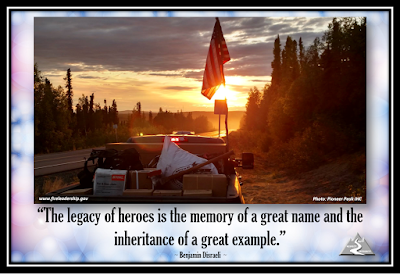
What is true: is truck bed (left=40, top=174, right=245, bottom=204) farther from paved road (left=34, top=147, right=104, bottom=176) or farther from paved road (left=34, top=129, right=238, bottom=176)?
paved road (left=34, top=147, right=104, bottom=176)

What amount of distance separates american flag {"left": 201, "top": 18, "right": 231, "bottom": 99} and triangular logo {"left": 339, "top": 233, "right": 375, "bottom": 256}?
4086mm

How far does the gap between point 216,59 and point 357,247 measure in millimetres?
4702

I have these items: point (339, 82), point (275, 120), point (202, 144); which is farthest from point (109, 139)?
point (202, 144)

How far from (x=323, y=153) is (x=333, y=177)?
120 inches

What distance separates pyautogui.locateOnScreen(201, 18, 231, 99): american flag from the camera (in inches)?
286

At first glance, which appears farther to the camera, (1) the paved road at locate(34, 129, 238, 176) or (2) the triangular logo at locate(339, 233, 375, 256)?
(1) the paved road at locate(34, 129, 238, 176)

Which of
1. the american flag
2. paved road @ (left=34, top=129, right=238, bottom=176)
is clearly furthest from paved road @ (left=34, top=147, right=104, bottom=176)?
the american flag

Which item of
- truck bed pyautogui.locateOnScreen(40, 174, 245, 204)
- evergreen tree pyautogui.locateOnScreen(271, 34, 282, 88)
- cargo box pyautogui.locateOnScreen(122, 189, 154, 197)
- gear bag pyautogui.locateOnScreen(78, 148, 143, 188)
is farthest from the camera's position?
evergreen tree pyautogui.locateOnScreen(271, 34, 282, 88)

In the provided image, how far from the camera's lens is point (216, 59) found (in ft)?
24.9

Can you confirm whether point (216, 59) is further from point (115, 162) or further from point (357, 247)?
point (357, 247)

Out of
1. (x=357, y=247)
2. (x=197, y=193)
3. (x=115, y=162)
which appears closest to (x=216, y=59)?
(x=115, y=162)

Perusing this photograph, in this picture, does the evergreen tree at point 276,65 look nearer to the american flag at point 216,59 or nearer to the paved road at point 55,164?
the paved road at point 55,164

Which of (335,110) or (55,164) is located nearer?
(335,110)
